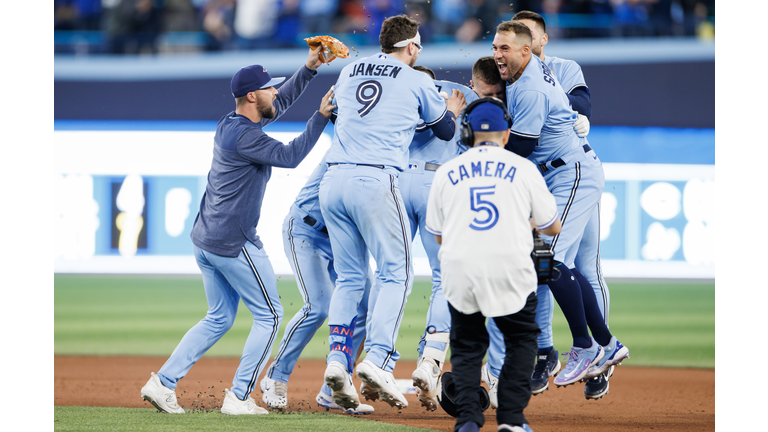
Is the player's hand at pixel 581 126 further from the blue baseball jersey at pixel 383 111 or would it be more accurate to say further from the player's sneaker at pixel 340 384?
the player's sneaker at pixel 340 384

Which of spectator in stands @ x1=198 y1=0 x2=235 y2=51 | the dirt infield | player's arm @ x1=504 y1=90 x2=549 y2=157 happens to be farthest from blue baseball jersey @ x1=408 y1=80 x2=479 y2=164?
spectator in stands @ x1=198 y1=0 x2=235 y2=51

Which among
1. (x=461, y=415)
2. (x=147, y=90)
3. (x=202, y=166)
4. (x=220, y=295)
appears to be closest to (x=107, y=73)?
(x=147, y=90)

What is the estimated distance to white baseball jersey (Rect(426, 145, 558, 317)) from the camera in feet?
10.1

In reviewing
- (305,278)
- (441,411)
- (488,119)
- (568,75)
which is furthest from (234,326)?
(488,119)

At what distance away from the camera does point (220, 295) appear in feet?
14.7

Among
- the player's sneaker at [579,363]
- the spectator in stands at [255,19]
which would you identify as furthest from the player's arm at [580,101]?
the spectator in stands at [255,19]

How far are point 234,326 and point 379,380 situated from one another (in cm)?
698

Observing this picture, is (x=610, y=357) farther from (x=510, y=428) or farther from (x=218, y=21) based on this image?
(x=218, y=21)

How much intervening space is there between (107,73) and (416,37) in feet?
23.9

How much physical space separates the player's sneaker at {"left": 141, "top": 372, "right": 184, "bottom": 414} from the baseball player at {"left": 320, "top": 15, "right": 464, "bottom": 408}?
3.82 ft

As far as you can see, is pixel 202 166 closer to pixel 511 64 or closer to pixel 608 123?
pixel 608 123

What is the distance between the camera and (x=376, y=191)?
3.80 metres

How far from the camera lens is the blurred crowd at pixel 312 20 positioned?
1070 centimetres

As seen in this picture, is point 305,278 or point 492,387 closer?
point 492,387
